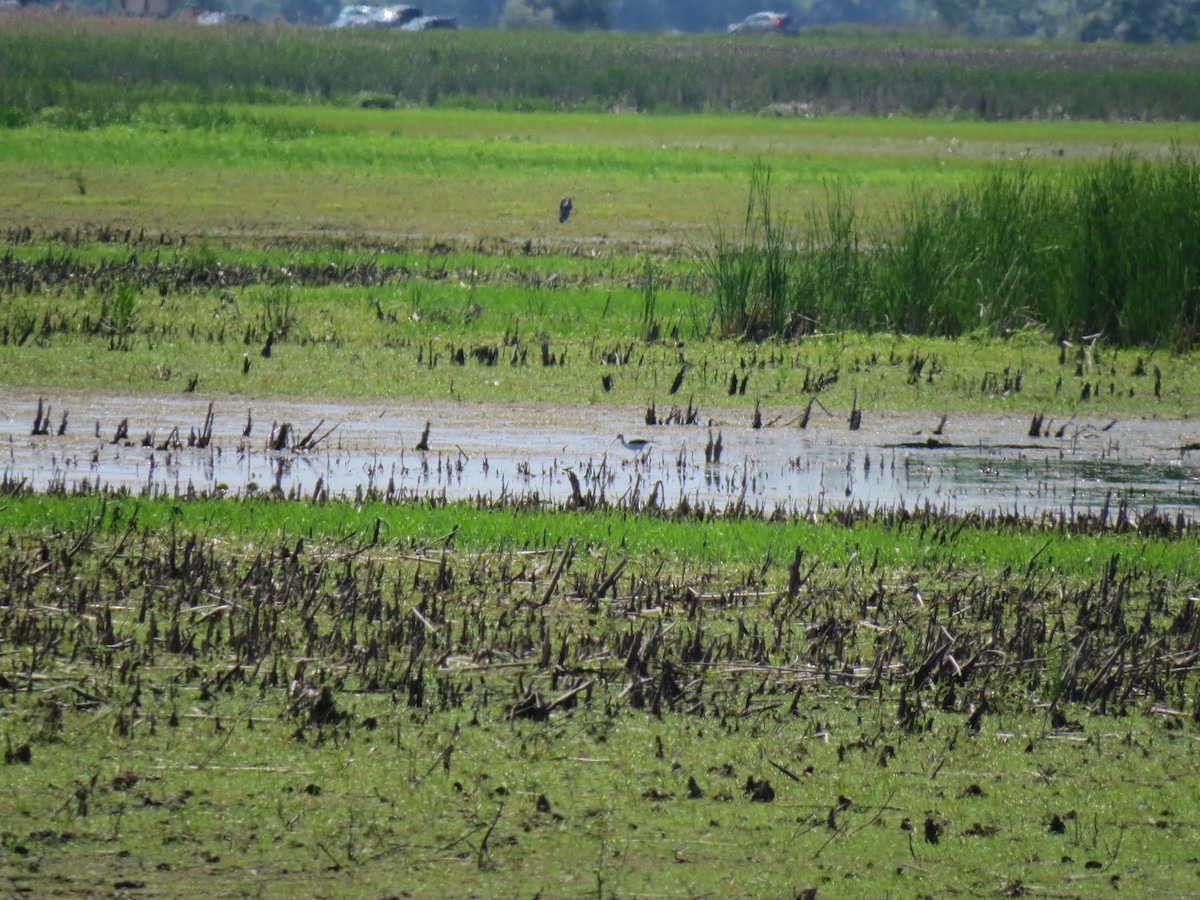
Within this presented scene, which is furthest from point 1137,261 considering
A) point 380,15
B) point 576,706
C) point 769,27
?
point 769,27

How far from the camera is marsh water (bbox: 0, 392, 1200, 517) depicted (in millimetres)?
10867

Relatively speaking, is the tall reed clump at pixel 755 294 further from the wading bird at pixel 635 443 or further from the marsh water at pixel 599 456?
the wading bird at pixel 635 443

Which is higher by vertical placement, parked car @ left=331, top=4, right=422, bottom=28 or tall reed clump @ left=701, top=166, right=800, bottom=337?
parked car @ left=331, top=4, right=422, bottom=28

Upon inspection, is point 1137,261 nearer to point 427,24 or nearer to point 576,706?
point 576,706

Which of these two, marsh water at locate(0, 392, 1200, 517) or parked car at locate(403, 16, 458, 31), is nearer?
marsh water at locate(0, 392, 1200, 517)

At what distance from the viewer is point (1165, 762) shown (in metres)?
6.06

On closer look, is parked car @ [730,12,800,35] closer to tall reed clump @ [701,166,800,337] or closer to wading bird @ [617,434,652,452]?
tall reed clump @ [701,166,800,337]

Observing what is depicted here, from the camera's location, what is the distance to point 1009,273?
18.4 metres

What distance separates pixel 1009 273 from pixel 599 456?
7.82 metres

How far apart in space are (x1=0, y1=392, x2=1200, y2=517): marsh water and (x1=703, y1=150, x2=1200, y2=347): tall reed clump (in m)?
3.52

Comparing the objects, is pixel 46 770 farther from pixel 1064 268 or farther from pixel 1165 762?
pixel 1064 268

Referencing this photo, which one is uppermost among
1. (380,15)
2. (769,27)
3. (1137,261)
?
(380,15)

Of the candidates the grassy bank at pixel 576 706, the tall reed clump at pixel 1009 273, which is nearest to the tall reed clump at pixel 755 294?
the tall reed clump at pixel 1009 273

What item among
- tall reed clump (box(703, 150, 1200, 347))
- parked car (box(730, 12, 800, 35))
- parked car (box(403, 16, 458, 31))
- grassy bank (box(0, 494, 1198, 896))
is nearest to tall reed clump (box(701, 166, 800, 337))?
tall reed clump (box(703, 150, 1200, 347))
